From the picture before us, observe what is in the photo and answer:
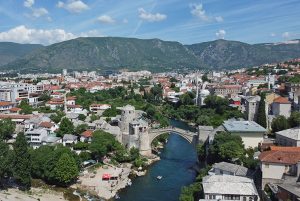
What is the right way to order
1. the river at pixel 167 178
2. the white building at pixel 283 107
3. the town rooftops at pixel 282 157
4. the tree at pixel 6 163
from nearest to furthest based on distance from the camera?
the town rooftops at pixel 282 157, the tree at pixel 6 163, the river at pixel 167 178, the white building at pixel 283 107

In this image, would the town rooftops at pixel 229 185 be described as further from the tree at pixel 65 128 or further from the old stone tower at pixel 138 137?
the tree at pixel 65 128

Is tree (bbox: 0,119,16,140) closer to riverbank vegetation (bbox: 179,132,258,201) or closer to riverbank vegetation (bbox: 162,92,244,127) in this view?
riverbank vegetation (bbox: 179,132,258,201)

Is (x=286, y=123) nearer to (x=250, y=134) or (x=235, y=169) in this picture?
(x=250, y=134)

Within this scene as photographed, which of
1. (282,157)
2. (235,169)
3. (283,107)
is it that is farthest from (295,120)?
(282,157)

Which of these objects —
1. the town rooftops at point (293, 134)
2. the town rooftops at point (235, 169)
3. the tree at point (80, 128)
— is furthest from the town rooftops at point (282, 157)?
the tree at point (80, 128)

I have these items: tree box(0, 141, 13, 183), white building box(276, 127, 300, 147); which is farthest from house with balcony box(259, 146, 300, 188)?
tree box(0, 141, 13, 183)

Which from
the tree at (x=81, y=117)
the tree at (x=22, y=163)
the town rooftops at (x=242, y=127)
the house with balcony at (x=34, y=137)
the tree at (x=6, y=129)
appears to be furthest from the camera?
the tree at (x=81, y=117)
